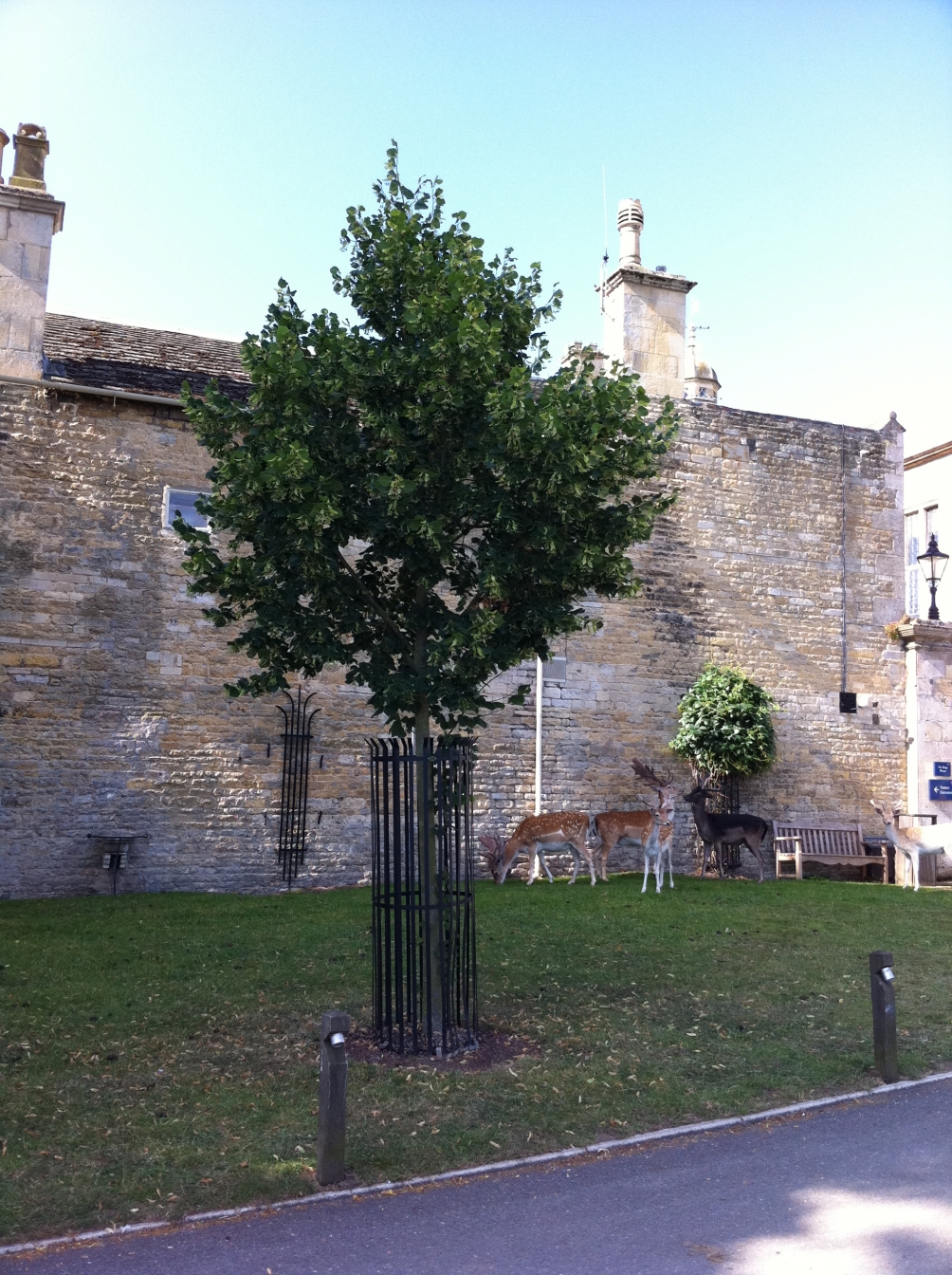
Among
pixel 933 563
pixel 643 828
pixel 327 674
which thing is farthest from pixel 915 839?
pixel 327 674

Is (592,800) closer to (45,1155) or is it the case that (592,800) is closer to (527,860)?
(527,860)

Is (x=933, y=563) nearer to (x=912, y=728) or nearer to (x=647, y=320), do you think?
(x=912, y=728)

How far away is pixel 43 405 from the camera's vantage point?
13.6 m

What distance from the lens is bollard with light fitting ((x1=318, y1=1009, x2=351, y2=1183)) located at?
4.73 metres

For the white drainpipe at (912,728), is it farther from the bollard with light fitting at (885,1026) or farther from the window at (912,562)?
the bollard with light fitting at (885,1026)

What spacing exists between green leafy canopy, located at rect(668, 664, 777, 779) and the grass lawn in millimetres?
4377

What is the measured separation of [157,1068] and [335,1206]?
6.66 feet

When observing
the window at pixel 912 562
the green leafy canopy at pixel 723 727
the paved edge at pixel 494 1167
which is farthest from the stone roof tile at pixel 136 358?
the window at pixel 912 562

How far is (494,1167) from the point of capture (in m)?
4.96

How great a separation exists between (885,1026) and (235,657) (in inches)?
380

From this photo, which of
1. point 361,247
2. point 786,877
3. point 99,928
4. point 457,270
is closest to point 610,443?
point 457,270

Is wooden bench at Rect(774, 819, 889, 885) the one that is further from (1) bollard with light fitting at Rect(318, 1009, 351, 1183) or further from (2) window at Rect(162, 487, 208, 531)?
(1) bollard with light fitting at Rect(318, 1009, 351, 1183)

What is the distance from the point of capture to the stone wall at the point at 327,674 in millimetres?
13172

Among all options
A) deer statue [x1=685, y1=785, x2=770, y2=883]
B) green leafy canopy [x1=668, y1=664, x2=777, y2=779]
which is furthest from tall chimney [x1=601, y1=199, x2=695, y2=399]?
deer statue [x1=685, y1=785, x2=770, y2=883]
